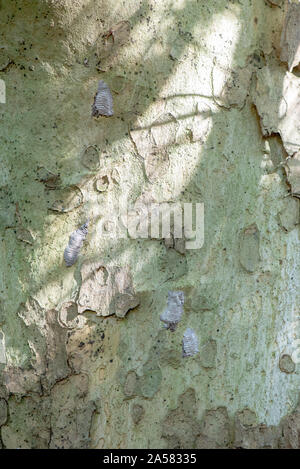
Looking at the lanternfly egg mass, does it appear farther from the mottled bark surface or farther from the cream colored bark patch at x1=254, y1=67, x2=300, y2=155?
the cream colored bark patch at x1=254, y1=67, x2=300, y2=155

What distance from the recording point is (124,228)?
1.28 metres

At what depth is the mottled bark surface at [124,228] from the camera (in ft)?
4.15

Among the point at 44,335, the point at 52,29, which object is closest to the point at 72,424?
the point at 44,335

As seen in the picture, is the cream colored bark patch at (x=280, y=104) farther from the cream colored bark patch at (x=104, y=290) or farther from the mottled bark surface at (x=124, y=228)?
the cream colored bark patch at (x=104, y=290)

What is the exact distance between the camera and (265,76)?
1.40 metres

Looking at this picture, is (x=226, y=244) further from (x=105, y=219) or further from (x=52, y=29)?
(x=52, y=29)

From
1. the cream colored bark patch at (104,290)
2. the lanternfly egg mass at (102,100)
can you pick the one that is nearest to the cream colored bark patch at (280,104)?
the lanternfly egg mass at (102,100)

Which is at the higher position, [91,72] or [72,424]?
[91,72]

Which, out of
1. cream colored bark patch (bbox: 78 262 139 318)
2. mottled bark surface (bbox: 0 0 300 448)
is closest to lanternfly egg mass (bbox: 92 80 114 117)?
mottled bark surface (bbox: 0 0 300 448)

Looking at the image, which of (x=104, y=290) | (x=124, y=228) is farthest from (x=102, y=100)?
(x=104, y=290)

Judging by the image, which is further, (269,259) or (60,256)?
Answer: (269,259)

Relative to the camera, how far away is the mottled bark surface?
4.15 ft

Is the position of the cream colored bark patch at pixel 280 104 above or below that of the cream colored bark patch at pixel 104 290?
above

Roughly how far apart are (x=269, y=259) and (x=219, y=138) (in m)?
0.40
